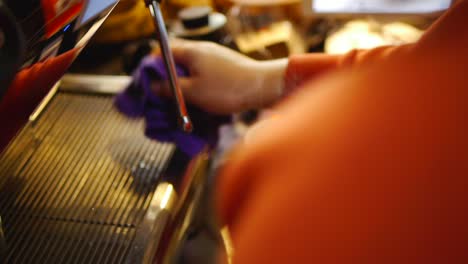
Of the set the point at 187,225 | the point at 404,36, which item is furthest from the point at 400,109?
the point at 404,36

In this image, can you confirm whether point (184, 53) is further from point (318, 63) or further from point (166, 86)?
point (318, 63)

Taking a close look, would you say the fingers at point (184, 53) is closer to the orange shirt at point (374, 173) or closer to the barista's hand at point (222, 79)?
the barista's hand at point (222, 79)

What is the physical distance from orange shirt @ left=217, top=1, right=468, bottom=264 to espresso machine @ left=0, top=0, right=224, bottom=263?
237 mm

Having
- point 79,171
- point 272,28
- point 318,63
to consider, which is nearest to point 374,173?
point 318,63

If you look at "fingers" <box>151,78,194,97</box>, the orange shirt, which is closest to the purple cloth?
"fingers" <box>151,78,194,97</box>

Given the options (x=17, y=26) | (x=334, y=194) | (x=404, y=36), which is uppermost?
(x=404, y=36)

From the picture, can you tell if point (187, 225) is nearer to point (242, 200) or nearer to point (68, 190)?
point (68, 190)

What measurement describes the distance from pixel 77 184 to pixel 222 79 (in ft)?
0.95

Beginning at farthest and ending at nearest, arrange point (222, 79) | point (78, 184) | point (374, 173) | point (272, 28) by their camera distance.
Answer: point (272, 28) → point (222, 79) → point (78, 184) → point (374, 173)

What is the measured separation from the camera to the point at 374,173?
27 centimetres

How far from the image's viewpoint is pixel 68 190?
0.63m

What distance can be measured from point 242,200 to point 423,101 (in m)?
0.15

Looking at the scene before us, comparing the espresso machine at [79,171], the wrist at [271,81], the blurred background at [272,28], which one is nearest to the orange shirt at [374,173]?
the espresso machine at [79,171]

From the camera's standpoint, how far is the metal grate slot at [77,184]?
557 millimetres
